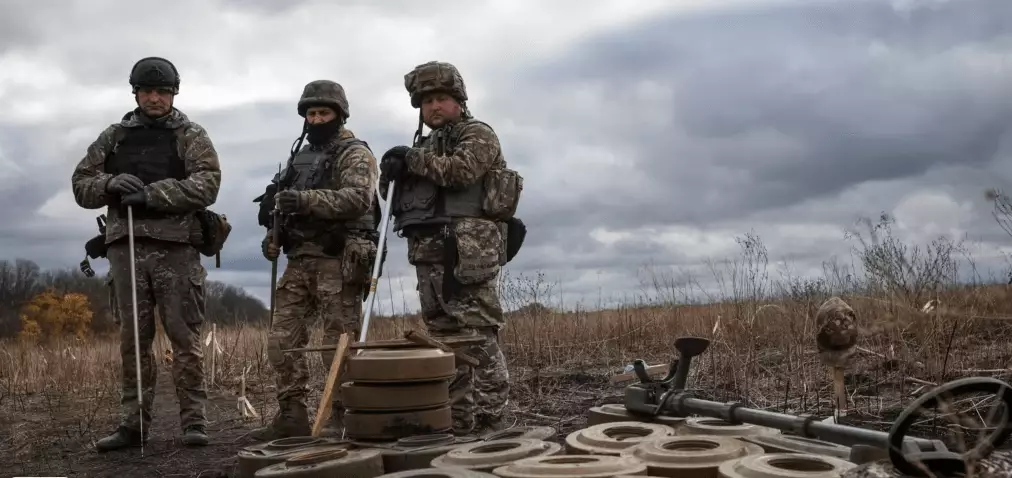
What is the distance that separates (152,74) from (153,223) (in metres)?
1.08

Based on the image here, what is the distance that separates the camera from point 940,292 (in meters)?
7.97

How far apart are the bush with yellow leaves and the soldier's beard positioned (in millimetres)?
24772

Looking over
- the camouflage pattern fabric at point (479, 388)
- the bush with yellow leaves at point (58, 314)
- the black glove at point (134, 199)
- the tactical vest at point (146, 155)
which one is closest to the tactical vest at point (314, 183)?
the tactical vest at point (146, 155)

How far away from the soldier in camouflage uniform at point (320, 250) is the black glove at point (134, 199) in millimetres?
879

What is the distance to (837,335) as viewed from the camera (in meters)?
5.15

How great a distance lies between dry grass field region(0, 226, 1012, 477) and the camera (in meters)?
6.26

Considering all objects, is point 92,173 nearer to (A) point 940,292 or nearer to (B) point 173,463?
(B) point 173,463

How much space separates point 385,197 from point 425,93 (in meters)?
0.88

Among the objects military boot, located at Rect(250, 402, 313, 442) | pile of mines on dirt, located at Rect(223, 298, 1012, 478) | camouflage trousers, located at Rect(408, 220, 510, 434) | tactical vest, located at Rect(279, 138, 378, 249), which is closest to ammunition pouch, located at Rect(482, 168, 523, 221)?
camouflage trousers, located at Rect(408, 220, 510, 434)

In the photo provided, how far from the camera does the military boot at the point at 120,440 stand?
235 inches

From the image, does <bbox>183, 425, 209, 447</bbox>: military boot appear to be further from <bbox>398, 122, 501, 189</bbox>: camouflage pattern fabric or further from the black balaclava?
<bbox>398, 122, 501, 189</bbox>: camouflage pattern fabric

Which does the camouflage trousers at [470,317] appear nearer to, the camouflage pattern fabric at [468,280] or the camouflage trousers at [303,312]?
the camouflage pattern fabric at [468,280]

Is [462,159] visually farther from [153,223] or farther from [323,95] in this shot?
[153,223]

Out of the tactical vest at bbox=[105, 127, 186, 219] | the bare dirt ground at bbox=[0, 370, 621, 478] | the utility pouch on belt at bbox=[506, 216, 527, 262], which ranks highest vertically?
the tactical vest at bbox=[105, 127, 186, 219]
